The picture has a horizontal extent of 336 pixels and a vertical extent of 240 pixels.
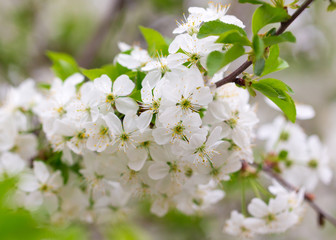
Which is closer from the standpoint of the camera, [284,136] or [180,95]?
[180,95]

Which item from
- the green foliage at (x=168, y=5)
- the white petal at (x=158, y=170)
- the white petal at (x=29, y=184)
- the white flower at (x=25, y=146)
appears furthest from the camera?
the green foliage at (x=168, y=5)

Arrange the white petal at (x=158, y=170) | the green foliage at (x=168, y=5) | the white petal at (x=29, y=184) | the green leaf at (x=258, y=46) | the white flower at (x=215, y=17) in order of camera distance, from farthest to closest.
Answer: the green foliage at (x=168, y=5), the white petal at (x=29, y=184), the white petal at (x=158, y=170), the white flower at (x=215, y=17), the green leaf at (x=258, y=46)

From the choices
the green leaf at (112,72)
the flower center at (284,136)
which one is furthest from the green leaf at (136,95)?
the flower center at (284,136)

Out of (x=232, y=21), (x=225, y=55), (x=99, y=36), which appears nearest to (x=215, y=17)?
(x=232, y=21)

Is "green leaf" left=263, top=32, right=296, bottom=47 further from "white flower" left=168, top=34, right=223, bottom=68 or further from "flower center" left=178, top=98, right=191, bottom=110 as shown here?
"flower center" left=178, top=98, right=191, bottom=110

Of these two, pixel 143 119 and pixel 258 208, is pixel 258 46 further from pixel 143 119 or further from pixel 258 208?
pixel 258 208

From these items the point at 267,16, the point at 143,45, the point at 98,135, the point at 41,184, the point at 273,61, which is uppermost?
the point at 267,16

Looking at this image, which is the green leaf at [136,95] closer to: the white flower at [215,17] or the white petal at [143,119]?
the white petal at [143,119]

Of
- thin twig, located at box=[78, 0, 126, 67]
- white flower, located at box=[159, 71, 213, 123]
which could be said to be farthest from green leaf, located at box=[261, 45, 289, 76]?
thin twig, located at box=[78, 0, 126, 67]
